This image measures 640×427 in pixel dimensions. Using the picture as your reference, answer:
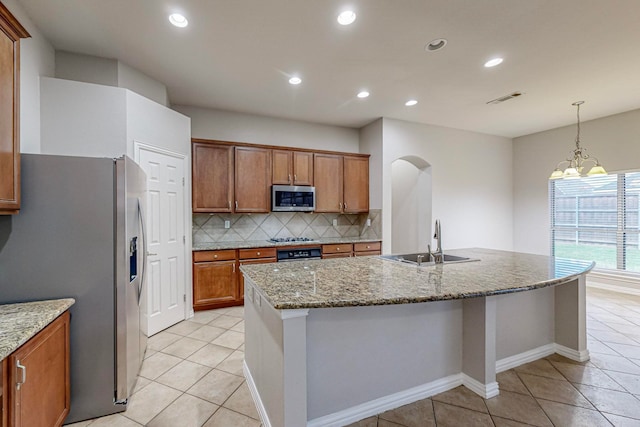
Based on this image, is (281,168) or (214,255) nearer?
(214,255)

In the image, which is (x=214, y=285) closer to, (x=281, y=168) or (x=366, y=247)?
(x=281, y=168)

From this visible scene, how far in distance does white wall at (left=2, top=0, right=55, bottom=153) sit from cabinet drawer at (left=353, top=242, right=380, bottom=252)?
3.82 m

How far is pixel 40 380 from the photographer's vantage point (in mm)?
1438

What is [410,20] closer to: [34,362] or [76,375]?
[34,362]

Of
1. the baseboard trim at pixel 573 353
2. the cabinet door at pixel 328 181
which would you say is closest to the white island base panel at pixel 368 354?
the baseboard trim at pixel 573 353

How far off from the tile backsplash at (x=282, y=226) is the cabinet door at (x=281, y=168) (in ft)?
1.99

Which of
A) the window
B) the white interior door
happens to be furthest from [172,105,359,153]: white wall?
the window

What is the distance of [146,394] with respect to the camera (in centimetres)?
211

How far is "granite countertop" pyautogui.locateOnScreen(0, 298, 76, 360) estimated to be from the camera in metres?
1.21

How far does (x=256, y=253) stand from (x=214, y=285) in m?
0.68

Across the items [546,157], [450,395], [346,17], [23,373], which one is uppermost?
[346,17]

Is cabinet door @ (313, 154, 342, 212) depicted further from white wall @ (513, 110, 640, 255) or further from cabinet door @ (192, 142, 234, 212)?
white wall @ (513, 110, 640, 255)

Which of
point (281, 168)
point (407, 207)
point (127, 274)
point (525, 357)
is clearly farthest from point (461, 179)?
point (127, 274)

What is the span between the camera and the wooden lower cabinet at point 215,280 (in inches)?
148
